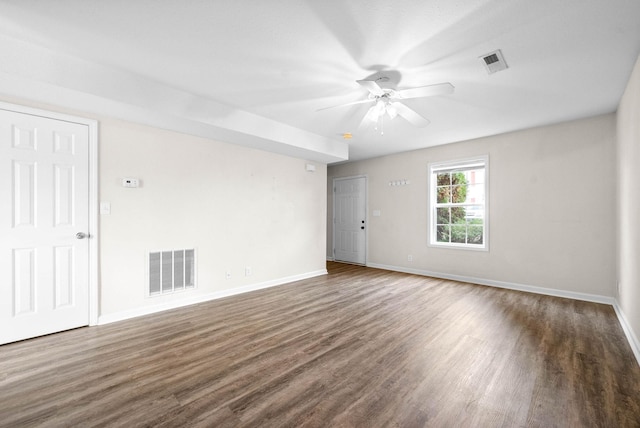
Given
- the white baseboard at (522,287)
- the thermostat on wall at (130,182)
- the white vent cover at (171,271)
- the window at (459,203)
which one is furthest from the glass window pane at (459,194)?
the thermostat on wall at (130,182)

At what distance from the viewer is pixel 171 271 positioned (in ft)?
11.9

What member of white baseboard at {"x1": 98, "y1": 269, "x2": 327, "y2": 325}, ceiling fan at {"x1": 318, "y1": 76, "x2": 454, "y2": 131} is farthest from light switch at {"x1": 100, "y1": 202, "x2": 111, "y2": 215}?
ceiling fan at {"x1": 318, "y1": 76, "x2": 454, "y2": 131}

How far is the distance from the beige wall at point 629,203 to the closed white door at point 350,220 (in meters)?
4.06

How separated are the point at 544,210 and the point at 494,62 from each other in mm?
2864

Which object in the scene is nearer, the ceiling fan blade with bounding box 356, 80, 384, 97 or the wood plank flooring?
the wood plank flooring

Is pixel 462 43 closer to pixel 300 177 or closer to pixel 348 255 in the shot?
pixel 300 177

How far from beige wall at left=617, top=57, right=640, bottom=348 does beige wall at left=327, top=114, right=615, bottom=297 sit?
0.37m

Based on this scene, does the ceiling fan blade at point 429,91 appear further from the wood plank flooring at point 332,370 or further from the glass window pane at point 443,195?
the glass window pane at point 443,195

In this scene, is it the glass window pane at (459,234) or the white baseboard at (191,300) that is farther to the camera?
the glass window pane at (459,234)

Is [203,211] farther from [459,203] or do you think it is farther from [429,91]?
[459,203]

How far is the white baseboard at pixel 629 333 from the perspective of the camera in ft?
7.74

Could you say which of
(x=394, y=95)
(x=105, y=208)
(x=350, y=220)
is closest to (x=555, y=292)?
(x=394, y=95)

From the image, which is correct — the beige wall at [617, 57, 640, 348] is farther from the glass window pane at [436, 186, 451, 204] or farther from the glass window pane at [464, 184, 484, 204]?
the glass window pane at [436, 186, 451, 204]

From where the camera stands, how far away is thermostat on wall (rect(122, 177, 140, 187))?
127 inches
